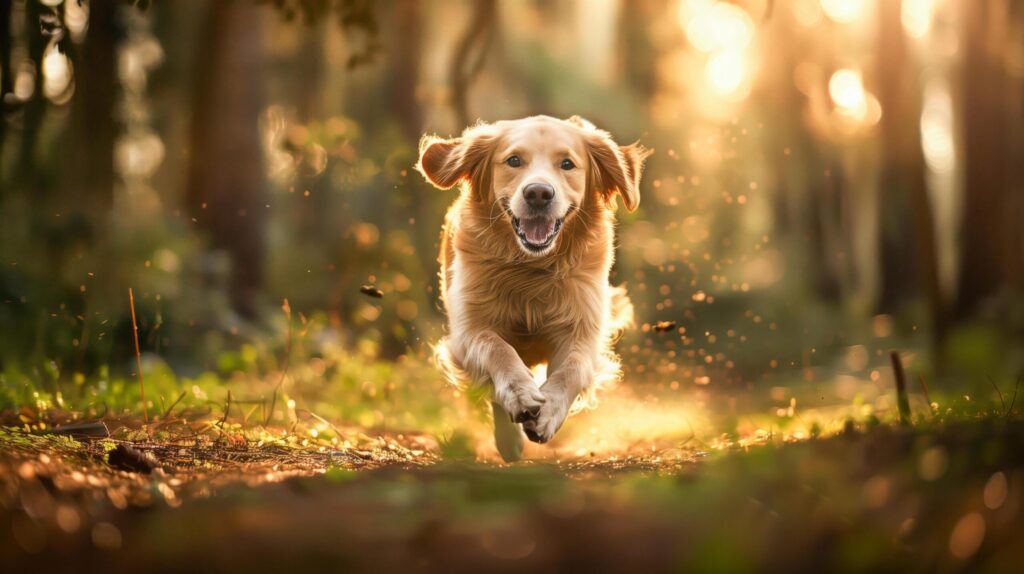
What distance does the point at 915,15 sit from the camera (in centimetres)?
1292

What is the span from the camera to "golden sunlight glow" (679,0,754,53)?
15.1 m

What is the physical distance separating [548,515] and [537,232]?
243 cm

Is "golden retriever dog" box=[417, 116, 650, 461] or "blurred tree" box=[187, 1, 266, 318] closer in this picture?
"golden retriever dog" box=[417, 116, 650, 461]

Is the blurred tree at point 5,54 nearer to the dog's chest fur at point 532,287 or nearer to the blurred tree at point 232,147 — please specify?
the blurred tree at point 232,147

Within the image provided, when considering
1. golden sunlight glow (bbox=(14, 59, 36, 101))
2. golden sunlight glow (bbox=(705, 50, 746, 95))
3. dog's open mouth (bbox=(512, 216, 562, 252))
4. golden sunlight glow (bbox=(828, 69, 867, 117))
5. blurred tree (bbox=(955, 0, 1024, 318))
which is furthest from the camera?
golden sunlight glow (bbox=(828, 69, 867, 117))

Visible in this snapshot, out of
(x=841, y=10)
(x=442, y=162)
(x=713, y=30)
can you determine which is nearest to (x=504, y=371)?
(x=442, y=162)

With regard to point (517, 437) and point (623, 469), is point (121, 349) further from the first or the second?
point (623, 469)

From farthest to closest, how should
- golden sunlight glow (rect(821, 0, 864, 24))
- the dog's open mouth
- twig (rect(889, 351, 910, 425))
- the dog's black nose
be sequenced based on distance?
golden sunlight glow (rect(821, 0, 864, 24))
the dog's open mouth
the dog's black nose
twig (rect(889, 351, 910, 425))

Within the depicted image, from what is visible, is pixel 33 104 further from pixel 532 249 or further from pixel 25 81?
pixel 532 249

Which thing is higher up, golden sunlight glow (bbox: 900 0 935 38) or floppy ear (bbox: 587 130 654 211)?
golden sunlight glow (bbox: 900 0 935 38)

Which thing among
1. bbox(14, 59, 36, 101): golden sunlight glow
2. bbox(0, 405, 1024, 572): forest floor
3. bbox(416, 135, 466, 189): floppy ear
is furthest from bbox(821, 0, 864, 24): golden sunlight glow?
bbox(0, 405, 1024, 572): forest floor

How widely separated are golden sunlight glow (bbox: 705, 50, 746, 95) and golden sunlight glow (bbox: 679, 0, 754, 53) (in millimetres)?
363

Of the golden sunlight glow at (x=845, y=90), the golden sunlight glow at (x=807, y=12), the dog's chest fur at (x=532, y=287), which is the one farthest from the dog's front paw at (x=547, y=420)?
the golden sunlight glow at (x=845, y=90)

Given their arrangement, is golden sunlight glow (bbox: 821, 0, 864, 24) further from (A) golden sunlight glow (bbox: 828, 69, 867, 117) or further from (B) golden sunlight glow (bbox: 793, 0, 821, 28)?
(A) golden sunlight glow (bbox: 828, 69, 867, 117)
